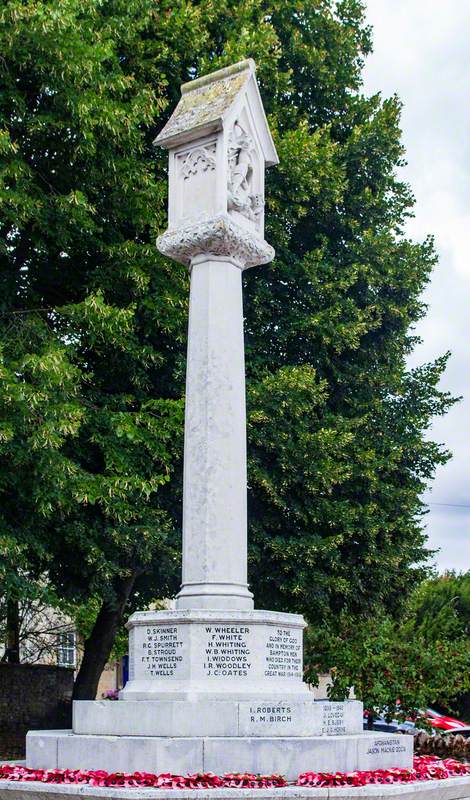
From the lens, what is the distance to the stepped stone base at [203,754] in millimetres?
10312

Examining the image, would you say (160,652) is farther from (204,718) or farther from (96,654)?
(96,654)

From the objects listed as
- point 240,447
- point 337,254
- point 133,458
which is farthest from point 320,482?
point 240,447

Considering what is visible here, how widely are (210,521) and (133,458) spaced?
7322 millimetres

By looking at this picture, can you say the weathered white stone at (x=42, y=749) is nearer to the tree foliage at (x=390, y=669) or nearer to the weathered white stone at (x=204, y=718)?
the weathered white stone at (x=204, y=718)

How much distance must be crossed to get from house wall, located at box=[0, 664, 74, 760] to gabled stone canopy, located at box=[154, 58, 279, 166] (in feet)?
47.5

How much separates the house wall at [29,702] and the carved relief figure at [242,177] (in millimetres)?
14124

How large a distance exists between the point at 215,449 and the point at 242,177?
3.73m

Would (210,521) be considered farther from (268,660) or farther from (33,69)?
(33,69)

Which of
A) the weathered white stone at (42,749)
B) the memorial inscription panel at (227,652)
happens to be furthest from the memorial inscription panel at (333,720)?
A: the weathered white stone at (42,749)

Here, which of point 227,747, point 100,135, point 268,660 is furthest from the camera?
point 100,135

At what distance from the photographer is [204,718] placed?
10828 mm

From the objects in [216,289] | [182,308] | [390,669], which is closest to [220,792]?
[216,289]

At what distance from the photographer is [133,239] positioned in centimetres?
2141

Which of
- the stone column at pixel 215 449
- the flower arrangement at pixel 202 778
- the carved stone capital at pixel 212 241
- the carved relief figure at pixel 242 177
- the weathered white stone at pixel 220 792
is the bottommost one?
the weathered white stone at pixel 220 792
